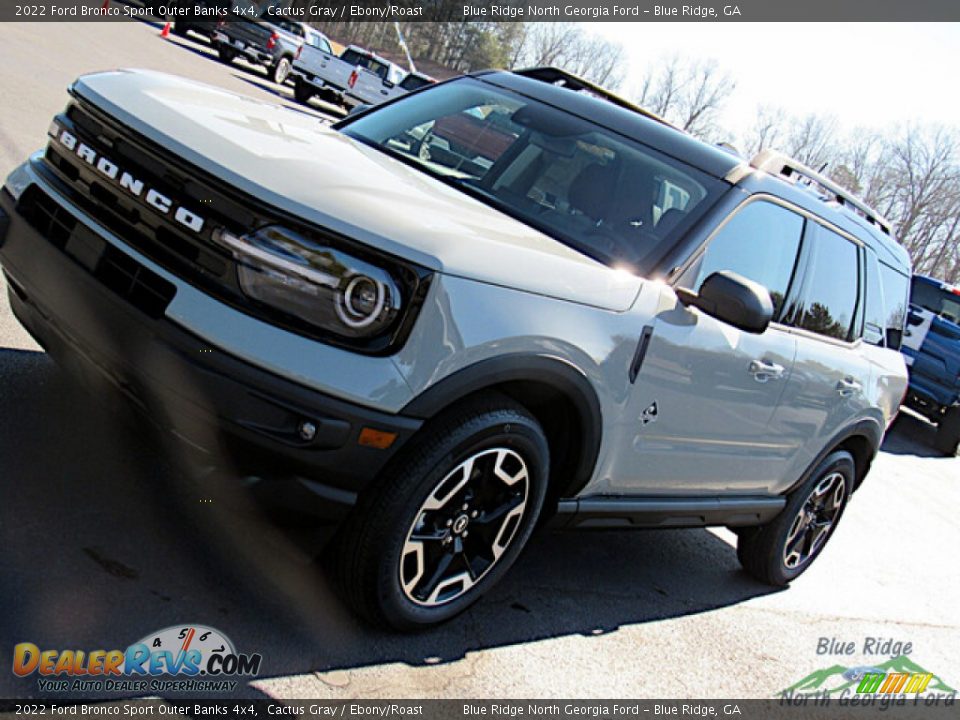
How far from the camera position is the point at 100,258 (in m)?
2.94

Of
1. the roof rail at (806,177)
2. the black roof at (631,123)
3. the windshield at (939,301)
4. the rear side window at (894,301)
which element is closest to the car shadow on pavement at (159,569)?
the black roof at (631,123)

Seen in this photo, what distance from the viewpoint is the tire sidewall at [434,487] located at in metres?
3.02

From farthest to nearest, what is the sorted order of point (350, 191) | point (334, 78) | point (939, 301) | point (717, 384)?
point (334, 78), point (939, 301), point (717, 384), point (350, 191)

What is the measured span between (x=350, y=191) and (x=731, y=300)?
61.7 inches

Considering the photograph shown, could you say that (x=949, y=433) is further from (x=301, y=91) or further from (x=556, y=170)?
(x=301, y=91)

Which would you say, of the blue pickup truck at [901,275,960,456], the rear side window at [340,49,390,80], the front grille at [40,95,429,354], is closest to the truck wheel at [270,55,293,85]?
the rear side window at [340,49,390,80]

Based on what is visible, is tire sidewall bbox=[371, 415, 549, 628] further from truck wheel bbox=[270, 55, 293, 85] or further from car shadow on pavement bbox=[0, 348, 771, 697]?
truck wheel bbox=[270, 55, 293, 85]

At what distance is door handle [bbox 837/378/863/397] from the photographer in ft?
16.7

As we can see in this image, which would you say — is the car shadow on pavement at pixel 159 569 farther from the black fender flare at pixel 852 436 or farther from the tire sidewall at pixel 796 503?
the black fender flare at pixel 852 436

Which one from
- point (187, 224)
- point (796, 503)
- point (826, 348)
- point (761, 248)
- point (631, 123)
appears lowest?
point (796, 503)

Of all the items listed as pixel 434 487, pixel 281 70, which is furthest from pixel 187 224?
pixel 281 70

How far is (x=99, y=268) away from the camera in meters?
2.93

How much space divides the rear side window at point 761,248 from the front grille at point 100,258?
2.13m

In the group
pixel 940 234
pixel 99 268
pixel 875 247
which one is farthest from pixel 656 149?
pixel 940 234
